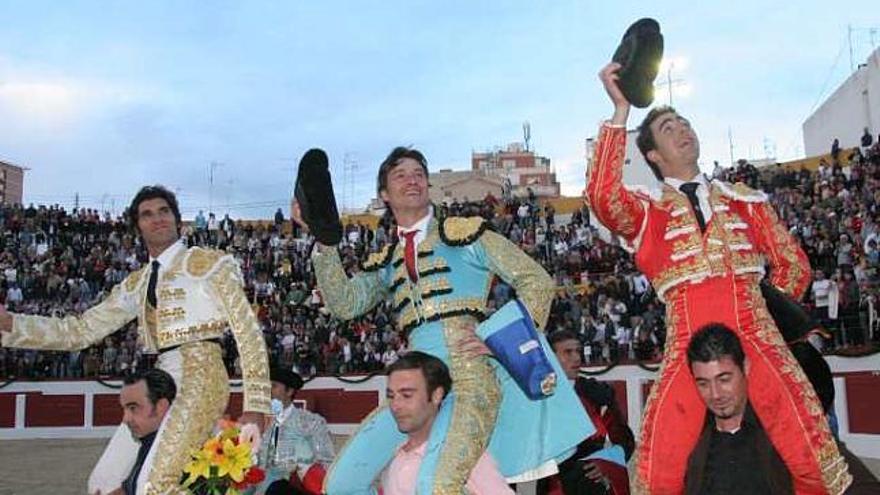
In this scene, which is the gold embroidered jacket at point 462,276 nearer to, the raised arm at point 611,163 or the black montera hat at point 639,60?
the raised arm at point 611,163

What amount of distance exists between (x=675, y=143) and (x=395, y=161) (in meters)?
0.98

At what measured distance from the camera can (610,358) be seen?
558 inches

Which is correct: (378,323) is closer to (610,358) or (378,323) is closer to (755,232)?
(610,358)

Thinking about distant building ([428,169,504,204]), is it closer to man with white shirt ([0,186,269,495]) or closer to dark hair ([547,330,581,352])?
dark hair ([547,330,581,352])

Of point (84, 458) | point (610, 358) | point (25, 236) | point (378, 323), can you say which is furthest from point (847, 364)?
point (25, 236)

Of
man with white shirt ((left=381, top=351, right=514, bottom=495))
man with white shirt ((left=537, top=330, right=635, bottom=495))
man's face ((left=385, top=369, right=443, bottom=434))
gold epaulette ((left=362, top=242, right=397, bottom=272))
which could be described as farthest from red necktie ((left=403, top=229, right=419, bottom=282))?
man with white shirt ((left=537, top=330, right=635, bottom=495))

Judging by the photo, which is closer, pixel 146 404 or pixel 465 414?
pixel 465 414

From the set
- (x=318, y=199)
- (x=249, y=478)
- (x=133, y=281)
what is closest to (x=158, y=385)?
(x=249, y=478)

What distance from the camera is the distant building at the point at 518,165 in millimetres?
71500

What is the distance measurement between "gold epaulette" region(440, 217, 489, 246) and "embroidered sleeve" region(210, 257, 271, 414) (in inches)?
29.0

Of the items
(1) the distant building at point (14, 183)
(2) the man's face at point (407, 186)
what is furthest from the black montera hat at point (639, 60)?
(1) the distant building at point (14, 183)

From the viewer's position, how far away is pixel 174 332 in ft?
11.0

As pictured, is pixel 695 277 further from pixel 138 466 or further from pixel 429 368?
pixel 138 466

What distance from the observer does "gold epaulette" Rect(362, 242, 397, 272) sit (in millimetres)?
3490
